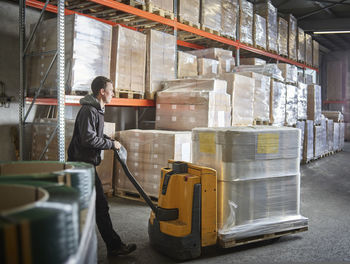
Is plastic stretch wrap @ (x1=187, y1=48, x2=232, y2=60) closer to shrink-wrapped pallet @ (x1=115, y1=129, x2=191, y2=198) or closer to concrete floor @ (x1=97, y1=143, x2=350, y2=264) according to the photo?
shrink-wrapped pallet @ (x1=115, y1=129, x2=191, y2=198)

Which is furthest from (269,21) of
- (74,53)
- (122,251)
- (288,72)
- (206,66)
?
(122,251)

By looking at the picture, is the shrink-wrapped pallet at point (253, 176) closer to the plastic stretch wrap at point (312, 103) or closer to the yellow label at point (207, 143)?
the yellow label at point (207, 143)

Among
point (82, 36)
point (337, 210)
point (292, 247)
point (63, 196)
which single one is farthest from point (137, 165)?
point (63, 196)

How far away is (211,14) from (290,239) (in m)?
5.55

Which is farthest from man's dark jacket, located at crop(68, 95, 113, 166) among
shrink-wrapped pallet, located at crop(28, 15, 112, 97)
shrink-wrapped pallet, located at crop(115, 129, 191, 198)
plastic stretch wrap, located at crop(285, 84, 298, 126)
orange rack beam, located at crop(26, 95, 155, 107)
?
plastic stretch wrap, located at crop(285, 84, 298, 126)

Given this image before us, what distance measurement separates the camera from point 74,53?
16.5 ft

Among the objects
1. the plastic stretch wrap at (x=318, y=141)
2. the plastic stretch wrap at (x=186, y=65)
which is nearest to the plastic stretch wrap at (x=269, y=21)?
the plastic stretch wrap at (x=318, y=141)

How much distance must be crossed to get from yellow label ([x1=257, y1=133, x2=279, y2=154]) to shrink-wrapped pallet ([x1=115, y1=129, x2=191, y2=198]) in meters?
1.80

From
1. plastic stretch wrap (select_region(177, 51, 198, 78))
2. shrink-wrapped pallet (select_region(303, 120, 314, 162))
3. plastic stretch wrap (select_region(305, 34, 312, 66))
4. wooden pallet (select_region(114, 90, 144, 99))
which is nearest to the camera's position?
wooden pallet (select_region(114, 90, 144, 99))

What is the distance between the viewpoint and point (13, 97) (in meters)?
5.99

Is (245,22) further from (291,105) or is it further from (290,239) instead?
(290,239)

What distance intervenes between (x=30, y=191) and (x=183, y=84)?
5.16m

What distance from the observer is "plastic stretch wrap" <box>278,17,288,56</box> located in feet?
36.1

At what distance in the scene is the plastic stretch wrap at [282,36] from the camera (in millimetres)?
10992
